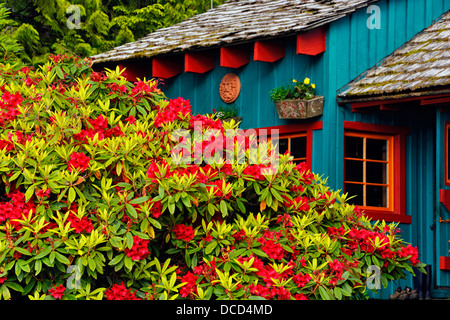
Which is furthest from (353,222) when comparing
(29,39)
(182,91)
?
(29,39)

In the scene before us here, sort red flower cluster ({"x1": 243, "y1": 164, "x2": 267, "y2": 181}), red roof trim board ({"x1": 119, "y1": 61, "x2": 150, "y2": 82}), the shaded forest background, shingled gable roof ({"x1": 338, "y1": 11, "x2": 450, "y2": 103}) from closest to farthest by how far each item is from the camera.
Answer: red flower cluster ({"x1": 243, "y1": 164, "x2": 267, "y2": 181}) < shingled gable roof ({"x1": 338, "y1": 11, "x2": 450, "y2": 103}) < red roof trim board ({"x1": 119, "y1": 61, "x2": 150, "y2": 82}) < the shaded forest background

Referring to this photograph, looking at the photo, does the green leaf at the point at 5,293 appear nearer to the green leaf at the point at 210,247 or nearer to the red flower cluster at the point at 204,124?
the green leaf at the point at 210,247

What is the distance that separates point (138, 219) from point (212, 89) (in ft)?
19.7

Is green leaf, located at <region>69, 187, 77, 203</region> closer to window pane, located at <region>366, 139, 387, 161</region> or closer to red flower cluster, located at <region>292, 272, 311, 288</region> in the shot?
red flower cluster, located at <region>292, 272, 311, 288</region>

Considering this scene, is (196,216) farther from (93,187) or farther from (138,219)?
(93,187)

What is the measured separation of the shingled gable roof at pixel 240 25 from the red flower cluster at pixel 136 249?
4587 mm

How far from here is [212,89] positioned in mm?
11227

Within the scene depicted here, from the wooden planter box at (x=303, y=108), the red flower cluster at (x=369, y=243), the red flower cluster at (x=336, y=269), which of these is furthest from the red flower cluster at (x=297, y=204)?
the wooden planter box at (x=303, y=108)

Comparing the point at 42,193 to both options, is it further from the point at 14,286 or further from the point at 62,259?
the point at 14,286

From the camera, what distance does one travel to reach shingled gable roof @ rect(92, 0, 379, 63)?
9.53m

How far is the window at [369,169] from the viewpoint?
973cm

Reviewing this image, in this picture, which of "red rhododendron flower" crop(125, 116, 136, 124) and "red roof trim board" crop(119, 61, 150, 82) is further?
"red roof trim board" crop(119, 61, 150, 82)

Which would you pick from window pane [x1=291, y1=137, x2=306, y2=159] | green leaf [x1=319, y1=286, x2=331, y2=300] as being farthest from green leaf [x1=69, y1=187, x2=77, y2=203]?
window pane [x1=291, y1=137, x2=306, y2=159]

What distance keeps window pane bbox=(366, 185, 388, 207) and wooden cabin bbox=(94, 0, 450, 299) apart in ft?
0.04
